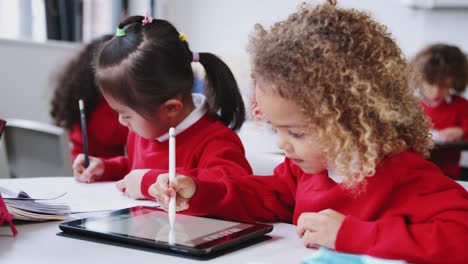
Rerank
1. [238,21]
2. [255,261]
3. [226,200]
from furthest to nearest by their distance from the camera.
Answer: [238,21] < [226,200] < [255,261]

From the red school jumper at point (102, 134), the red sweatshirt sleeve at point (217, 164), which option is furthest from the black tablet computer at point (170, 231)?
the red school jumper at point (102, 134)

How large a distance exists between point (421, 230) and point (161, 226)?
393mm

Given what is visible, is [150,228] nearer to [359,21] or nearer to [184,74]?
[359,21]

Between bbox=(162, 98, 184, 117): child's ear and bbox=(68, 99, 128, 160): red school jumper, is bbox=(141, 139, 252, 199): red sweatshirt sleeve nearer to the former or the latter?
bbox=(162, 98, 184, 117): child's ear

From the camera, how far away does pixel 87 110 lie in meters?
2.57

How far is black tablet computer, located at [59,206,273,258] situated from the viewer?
3.16 ft

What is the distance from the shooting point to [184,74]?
1642 mm

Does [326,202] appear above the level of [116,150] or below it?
above

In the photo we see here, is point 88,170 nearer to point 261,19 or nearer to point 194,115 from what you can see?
point 194,115

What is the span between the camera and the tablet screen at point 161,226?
3.32 ft

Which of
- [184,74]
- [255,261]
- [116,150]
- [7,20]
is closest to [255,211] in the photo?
[255,261]

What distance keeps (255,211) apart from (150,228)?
258 mm

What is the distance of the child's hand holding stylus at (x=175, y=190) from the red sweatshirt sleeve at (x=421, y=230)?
30 centimetres

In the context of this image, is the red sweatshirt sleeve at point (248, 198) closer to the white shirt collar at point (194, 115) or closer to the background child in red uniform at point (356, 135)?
the background child in red uniform at point (356, 135)
